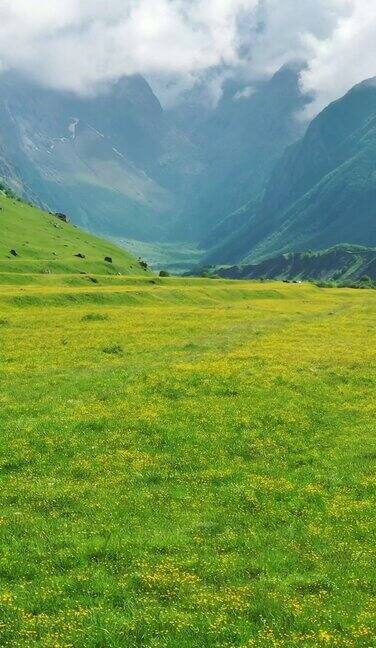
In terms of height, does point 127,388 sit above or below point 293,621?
above

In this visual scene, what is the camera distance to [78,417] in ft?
120

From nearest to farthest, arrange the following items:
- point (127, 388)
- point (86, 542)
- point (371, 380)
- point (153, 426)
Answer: point (86, 542) < point (153, 426) < point (127, 388) < point (371, 380)

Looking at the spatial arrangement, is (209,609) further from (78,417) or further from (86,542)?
(78,417)

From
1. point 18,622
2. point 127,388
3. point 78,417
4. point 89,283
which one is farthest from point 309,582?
point 89,283

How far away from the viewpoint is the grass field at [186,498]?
19.2m

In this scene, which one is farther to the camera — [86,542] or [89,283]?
[89,283]

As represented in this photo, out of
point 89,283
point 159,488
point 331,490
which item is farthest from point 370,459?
point 89,283

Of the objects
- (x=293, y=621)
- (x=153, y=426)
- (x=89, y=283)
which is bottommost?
(x=293, y=621)

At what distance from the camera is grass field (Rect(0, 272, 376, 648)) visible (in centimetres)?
1919

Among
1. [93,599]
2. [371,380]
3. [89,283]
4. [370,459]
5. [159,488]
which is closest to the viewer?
[93,599]

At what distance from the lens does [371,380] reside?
159 feet

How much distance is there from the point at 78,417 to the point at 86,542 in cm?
1378

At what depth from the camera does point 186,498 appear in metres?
27.5

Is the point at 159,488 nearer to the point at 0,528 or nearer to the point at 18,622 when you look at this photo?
the point at 0,528
